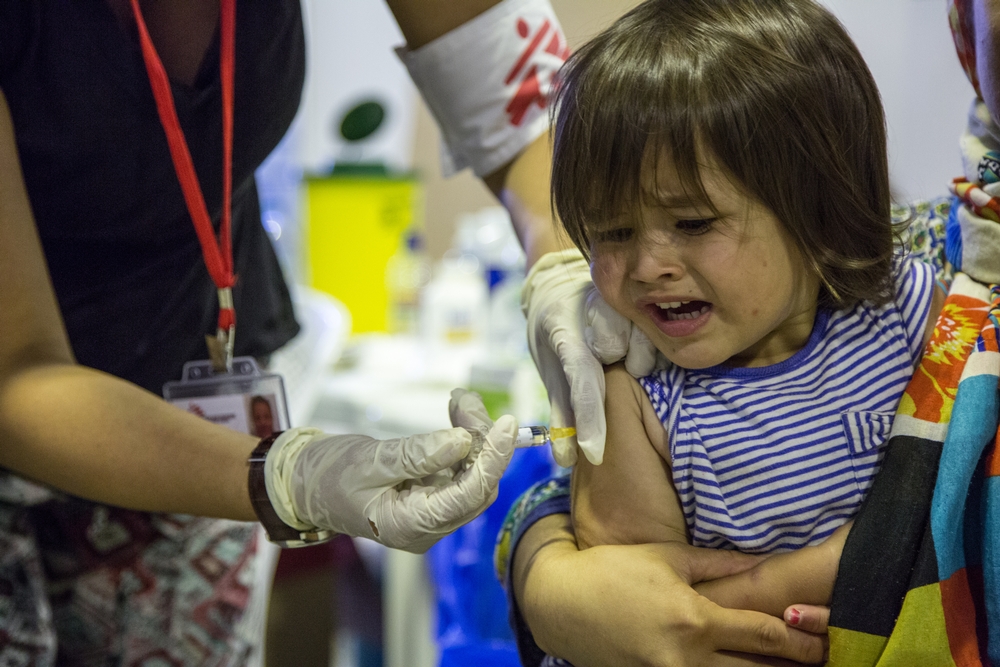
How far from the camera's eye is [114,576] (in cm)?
111

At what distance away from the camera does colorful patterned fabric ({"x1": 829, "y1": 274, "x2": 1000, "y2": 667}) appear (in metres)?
0.76

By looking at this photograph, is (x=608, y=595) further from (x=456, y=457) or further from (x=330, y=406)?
(x=330, y=406)

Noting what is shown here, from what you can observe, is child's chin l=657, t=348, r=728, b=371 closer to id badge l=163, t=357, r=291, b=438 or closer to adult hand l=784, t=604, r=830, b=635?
adult hand l=784, t=604, r=830, b=635

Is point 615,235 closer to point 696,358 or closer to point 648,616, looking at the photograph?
point 696,358

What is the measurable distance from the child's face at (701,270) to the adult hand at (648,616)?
0.66 ft

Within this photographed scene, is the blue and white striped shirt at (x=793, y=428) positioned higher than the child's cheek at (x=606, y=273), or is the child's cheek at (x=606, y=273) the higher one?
the child's cheek at (x=606, y=273)

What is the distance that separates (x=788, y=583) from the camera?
2.61 ft

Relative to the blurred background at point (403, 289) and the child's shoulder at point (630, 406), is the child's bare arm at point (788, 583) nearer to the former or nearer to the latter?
the child's shoulder at point (630, 406)

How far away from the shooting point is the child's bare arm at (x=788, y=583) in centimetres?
79

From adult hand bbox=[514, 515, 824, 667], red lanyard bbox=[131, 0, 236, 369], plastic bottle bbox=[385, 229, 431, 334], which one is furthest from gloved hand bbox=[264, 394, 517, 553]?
plastic bottle bbox=[385, 229, 431, 334]

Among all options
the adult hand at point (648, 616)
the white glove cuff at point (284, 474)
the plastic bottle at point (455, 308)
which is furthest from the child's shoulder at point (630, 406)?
the plastic bottle at point (455, 308)

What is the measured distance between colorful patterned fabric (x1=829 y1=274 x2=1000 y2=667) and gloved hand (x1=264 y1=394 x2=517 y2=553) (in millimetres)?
350

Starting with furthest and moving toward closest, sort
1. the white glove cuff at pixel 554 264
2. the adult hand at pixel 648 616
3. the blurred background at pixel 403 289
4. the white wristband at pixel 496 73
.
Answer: the blurred background at pixel 403 289, the white wristband at pixel 496 73, the white glove cuff at pixel 554 264, the adult hand at pixel 648 616

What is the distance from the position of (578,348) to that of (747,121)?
28 centimetres
